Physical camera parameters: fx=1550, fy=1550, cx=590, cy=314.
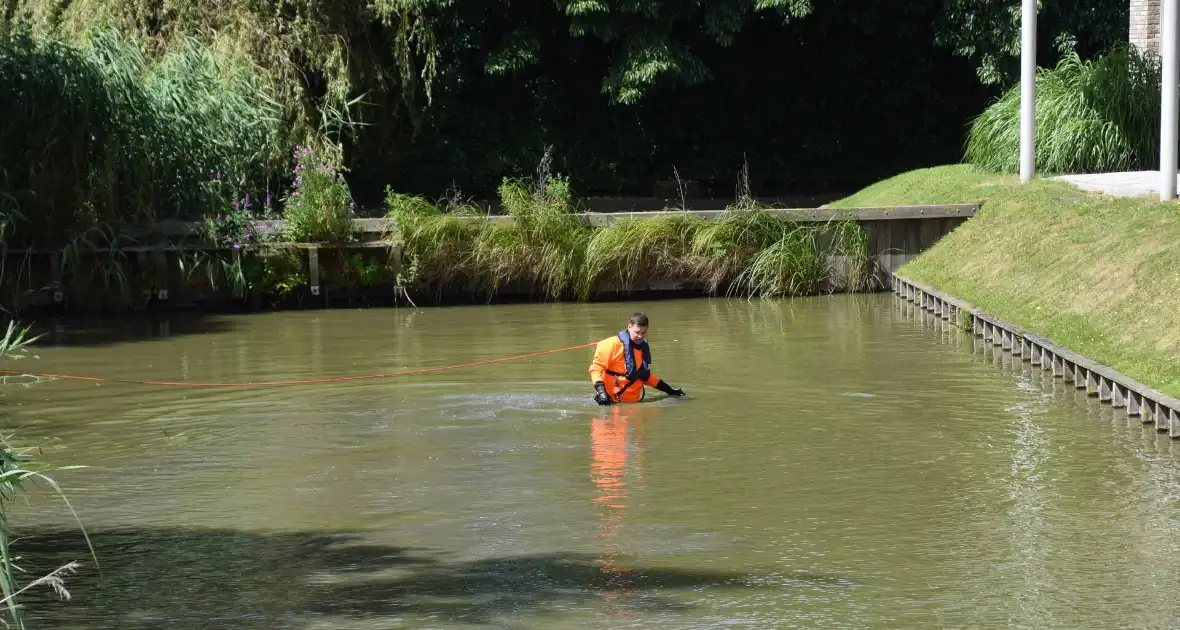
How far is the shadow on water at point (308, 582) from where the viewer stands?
29.0ft

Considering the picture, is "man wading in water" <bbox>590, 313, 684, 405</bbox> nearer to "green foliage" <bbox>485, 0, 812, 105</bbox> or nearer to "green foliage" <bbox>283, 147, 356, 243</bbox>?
"green foliage" <bbox>283, 147, 356, 243</bbox>

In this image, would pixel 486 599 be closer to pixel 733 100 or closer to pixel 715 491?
pixel 715 491

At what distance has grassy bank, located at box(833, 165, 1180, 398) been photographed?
15.5 meters

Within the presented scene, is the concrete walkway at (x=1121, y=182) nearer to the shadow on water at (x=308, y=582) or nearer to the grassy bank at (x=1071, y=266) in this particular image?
the grassy bank at (x=1071, y=266)

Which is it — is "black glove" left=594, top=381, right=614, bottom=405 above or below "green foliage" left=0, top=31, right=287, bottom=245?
below

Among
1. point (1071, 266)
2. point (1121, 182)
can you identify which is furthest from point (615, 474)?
point (1121, 182)

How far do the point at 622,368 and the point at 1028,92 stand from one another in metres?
12.4

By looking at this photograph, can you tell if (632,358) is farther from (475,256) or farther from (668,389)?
(475,256)

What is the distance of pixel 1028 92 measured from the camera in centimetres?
2475

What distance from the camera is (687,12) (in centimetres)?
3052

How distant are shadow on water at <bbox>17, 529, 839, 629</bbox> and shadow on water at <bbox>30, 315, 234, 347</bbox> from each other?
33.9ft

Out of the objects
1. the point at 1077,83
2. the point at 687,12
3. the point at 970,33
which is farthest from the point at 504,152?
the point at 1077,83

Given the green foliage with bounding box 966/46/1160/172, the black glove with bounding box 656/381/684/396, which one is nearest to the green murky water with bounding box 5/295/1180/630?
the black glove with bounding box 656/381/684/396

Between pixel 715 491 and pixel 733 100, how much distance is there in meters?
23.5
